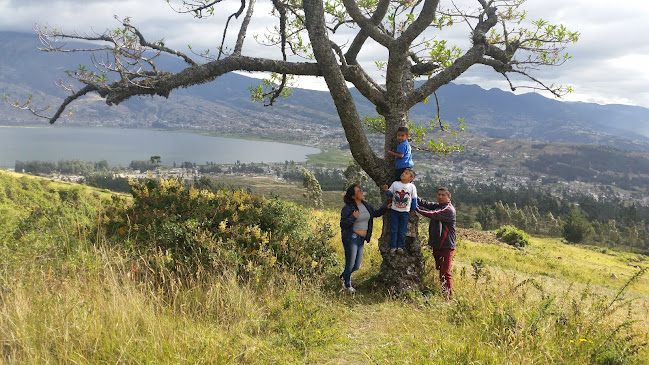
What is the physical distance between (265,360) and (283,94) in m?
7.11

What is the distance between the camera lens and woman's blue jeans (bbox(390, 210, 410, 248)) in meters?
6.01

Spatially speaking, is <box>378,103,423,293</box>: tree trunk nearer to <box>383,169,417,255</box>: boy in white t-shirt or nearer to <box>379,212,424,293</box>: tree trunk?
<box>379,212,424,293</box>: tree trunk

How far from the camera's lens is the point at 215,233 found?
5.89 m

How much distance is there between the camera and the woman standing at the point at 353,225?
20.5ft

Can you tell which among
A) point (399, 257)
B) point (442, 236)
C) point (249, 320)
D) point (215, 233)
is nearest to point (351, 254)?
point (399, 257)

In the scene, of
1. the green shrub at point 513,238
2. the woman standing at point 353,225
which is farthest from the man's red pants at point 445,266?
the green shrub at point 513,238

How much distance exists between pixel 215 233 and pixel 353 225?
2.42 meters

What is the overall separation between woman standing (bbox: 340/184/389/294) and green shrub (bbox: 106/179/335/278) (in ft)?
1.79

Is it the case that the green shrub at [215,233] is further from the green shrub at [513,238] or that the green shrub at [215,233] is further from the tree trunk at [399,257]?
the green shrub at [513,238]

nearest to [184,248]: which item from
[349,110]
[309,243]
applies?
[309,243]

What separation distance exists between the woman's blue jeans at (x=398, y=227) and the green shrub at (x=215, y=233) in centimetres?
141

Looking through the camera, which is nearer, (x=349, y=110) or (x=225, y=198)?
(x=349, y=110)

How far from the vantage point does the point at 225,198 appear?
22.8ft

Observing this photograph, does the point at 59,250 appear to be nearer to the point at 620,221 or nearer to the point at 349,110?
the point at 349,110
